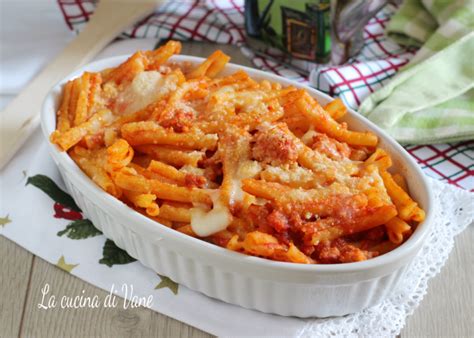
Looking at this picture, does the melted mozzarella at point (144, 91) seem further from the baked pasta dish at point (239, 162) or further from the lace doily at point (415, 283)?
the lace doily at point (415, 283)

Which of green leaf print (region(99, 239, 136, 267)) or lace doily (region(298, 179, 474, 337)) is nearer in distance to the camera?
lace doily (region(298, 179, 474, 337))

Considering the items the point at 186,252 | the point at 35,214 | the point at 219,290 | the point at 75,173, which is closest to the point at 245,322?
the point at 219,290

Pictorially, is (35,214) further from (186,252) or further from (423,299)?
(423,299)

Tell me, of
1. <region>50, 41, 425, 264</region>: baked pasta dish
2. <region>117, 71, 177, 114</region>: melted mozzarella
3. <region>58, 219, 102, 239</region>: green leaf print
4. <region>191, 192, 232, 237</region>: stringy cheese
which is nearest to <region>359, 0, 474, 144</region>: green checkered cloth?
<region>50, 41, 425, 264</region>: baked pasta dish

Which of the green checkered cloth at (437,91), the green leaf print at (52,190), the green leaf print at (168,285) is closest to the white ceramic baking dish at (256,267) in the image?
the green leaf print at (168,285)

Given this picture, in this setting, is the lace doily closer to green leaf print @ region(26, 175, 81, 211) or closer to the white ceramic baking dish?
the white ceramic baking dish

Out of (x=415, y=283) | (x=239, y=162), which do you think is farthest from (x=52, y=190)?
(x=415, y=283)
